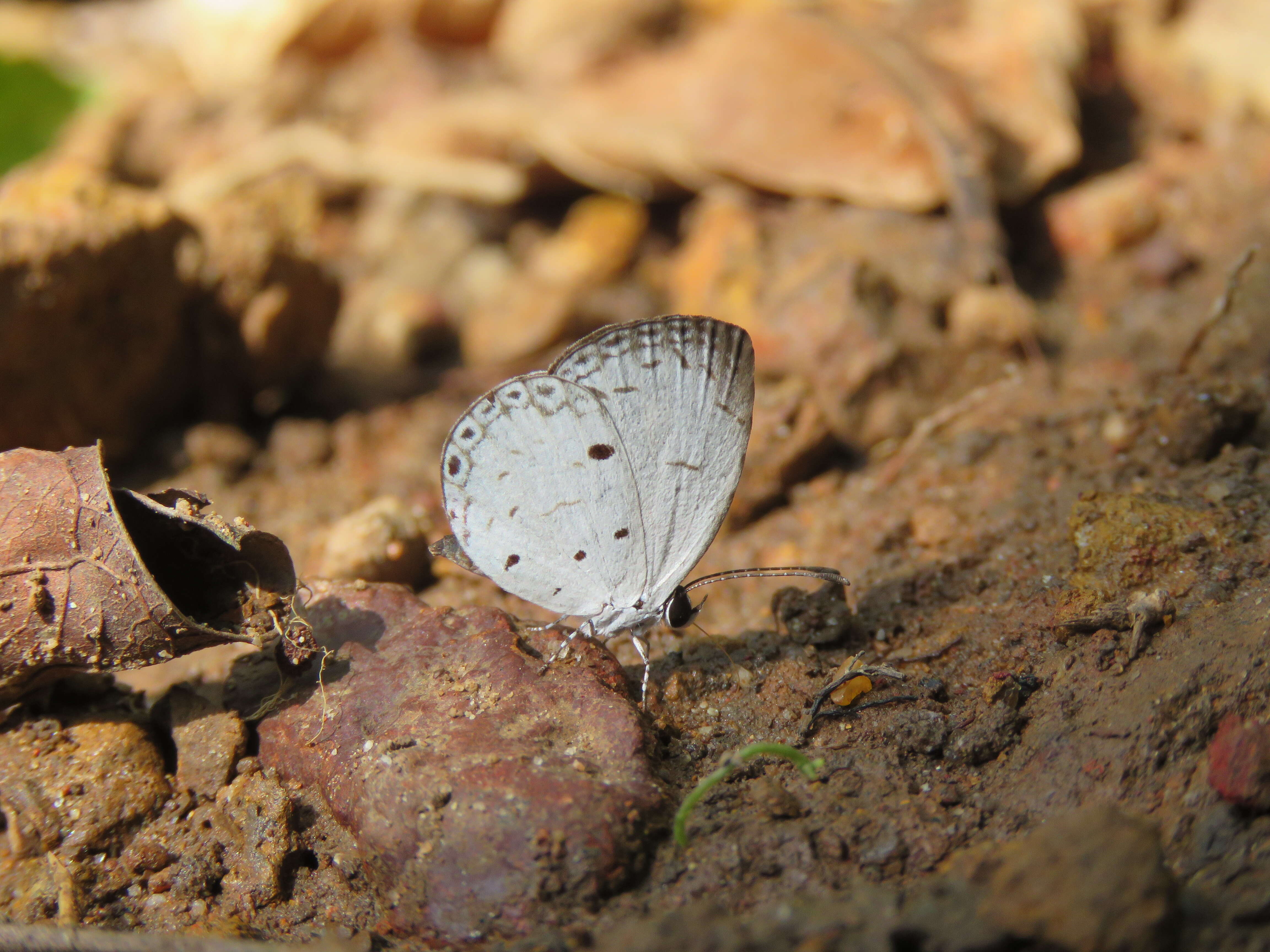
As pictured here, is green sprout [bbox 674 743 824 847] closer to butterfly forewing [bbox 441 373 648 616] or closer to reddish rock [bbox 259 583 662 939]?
reddish rock [bbox 259 583 662 939]

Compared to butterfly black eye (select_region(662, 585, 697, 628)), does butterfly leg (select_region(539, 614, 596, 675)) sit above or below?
below

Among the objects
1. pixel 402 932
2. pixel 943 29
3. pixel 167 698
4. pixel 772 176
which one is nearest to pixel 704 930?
pixel 402 932

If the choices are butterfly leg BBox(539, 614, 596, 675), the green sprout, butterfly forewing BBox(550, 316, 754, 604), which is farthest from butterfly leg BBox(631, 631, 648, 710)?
the green sprout

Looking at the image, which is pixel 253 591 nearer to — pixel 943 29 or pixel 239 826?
pixel 239 826

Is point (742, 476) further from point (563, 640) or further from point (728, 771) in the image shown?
point (728, 771)

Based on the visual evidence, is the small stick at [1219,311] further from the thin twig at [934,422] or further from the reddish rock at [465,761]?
the reddish rock at [465,761]

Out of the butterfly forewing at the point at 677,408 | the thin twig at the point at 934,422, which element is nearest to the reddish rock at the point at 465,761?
the butterfly forewing at the point at 677,408

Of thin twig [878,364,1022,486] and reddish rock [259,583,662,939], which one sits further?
thin twig [878,364,1022,486]
